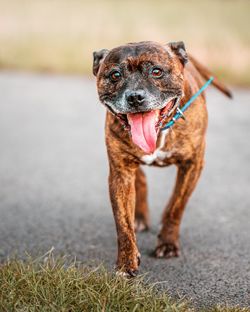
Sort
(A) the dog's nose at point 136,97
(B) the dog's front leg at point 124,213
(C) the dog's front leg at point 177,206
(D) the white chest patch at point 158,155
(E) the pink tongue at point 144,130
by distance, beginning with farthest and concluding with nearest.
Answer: (C) the dog's front leg at point 177,206 → (D) the white chest patch at point 158,155 → (B) the dog's front leg at point 124,213 → (E) the pink tongue at point 144,130 → (A) the dog's nose at point 136,97

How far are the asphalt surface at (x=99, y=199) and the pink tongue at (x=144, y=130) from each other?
89 cm

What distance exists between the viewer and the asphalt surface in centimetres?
450

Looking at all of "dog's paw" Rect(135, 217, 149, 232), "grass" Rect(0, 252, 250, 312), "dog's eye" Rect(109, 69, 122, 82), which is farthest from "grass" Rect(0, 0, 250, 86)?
"grass" Rect(0, 252, 250, 312)

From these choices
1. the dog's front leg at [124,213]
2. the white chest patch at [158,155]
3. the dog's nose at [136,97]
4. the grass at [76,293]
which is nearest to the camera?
the grass at [76,293]

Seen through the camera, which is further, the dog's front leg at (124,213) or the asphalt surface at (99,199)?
the asphalt surface at (99,199)

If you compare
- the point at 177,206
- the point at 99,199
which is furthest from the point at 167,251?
the point at 99,199

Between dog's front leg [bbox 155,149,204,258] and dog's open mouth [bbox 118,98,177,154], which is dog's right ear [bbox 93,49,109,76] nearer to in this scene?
dog's open mouth [bbox 118,98,177,154]

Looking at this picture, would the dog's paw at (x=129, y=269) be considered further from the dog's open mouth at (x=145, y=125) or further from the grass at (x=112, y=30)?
the grass at (x=112, y=30)

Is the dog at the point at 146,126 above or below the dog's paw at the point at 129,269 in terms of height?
above

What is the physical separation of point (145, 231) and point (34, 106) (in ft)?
20.7

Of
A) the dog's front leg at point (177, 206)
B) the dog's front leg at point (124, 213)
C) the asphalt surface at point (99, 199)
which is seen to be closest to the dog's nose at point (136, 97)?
the dog's front leg at point (124, 213)

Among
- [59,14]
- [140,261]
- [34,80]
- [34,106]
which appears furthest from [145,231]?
[59,14]

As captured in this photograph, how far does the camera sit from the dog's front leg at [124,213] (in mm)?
4242

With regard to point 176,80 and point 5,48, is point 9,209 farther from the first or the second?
point 5,48
